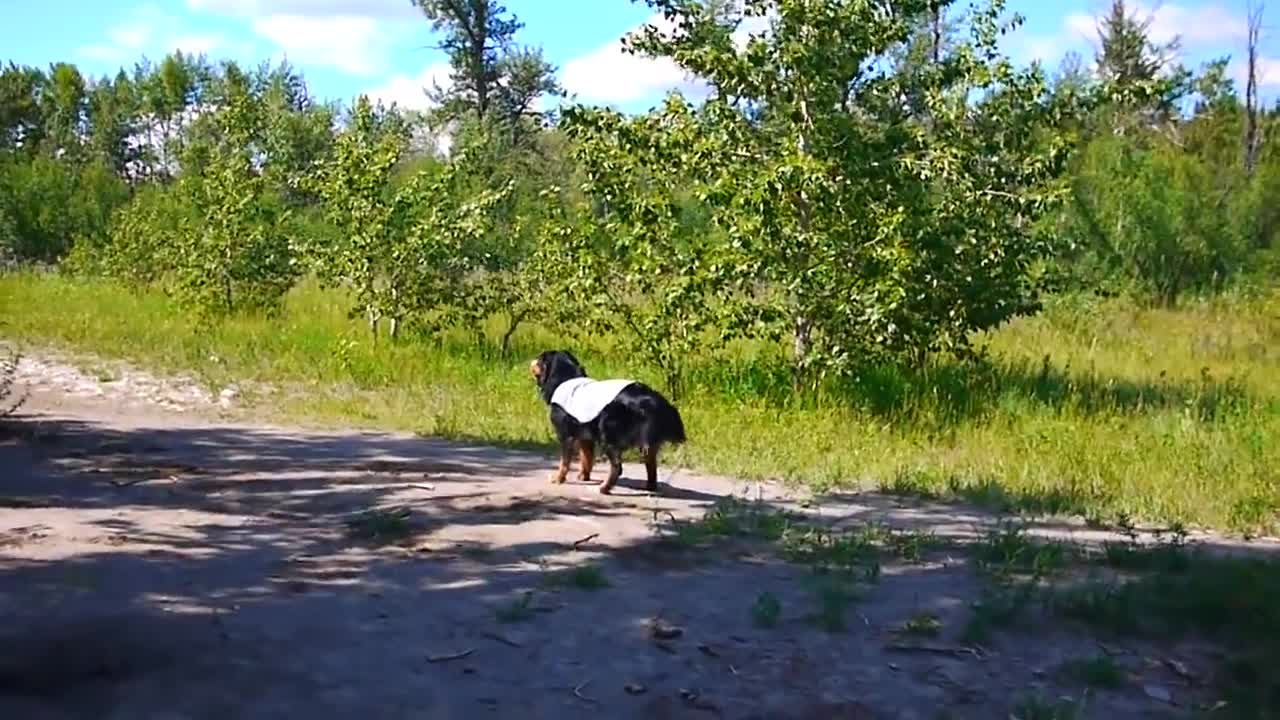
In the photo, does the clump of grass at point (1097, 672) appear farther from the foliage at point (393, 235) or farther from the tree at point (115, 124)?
the tree at point (115, 124)

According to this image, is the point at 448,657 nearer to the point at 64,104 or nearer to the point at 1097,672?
the point at 1097,672

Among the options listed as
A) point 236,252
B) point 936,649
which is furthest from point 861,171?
point 236,252

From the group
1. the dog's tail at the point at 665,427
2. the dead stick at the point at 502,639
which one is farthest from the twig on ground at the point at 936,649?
the dog's tail at the point at 665,427

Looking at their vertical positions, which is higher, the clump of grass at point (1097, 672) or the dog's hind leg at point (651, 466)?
the dog's hind leg at point (651, 466)

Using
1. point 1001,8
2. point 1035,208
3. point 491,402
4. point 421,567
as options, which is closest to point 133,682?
point 421,567

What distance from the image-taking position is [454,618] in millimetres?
5895

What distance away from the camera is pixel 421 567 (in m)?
6.74

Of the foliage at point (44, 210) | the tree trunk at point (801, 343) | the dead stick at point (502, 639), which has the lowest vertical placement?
the dead stick at point (502, 639)

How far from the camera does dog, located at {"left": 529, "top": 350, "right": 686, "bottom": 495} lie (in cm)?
852

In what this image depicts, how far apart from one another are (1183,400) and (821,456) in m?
5.86

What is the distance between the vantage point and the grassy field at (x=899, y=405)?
10.0 m

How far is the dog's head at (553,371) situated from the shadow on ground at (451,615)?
0.79m

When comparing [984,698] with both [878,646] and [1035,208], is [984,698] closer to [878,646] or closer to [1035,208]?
[878,646]

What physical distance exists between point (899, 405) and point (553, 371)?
5.35 meters
